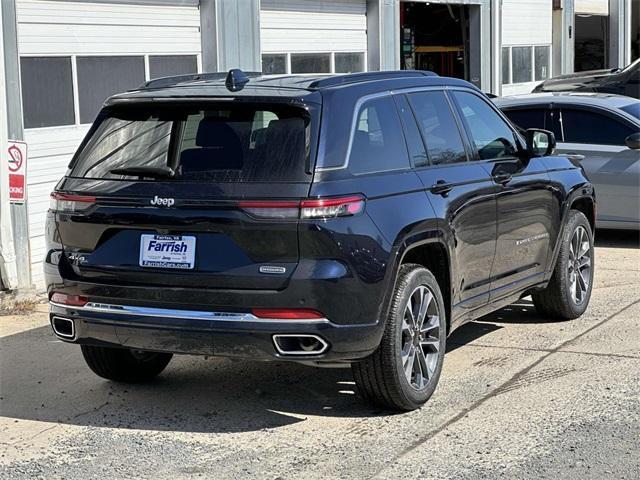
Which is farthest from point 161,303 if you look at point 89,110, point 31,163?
point 89,110

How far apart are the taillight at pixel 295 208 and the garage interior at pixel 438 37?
1412cm

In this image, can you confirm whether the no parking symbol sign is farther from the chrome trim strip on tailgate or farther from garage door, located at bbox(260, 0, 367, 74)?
garage door, located at bbox(260, 0, 367, 74)

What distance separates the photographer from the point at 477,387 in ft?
21.5

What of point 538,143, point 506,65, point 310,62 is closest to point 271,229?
point 538,143

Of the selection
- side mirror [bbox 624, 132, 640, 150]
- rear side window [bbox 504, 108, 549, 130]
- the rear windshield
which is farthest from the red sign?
side mirror [bbox 624, 132, 640, 150]

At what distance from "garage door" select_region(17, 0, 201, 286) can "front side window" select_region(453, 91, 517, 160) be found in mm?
4575

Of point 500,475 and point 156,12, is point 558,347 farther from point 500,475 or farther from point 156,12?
point 156,12

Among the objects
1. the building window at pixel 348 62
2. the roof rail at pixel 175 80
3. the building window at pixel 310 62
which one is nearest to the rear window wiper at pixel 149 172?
the roof rail at pixel 175 80

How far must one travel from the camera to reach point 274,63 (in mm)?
13922

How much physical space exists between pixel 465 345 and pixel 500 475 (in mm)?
2659

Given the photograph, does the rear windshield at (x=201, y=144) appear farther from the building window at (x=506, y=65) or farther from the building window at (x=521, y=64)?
the building window at (x=521, y=64)

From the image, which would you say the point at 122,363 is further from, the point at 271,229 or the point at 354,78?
the point at 354,78

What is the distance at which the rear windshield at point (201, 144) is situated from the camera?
554 cm

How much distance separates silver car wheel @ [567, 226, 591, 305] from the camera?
8.26 metres
